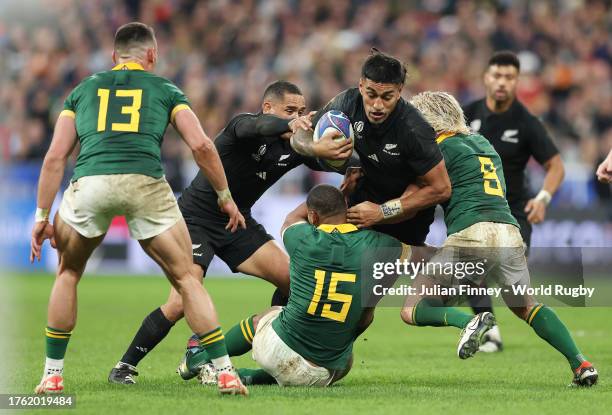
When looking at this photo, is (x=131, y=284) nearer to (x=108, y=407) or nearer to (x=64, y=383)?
(x=64, y=383)

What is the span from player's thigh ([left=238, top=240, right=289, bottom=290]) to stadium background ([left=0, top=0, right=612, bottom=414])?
93 centimetres

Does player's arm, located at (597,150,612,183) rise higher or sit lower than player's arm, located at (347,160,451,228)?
higher

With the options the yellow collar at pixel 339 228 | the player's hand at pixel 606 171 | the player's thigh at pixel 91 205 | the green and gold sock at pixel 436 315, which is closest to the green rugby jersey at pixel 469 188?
the green and gold sock at pixel 436 315

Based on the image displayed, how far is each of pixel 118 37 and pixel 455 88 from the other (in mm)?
13778

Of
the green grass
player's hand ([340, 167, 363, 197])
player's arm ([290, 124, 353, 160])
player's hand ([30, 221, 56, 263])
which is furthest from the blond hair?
player's hand ([30, 221, 56, 263])

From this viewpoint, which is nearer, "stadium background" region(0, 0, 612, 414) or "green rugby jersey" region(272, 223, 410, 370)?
"green rugby jersey" region(272, 223, 410, 370)

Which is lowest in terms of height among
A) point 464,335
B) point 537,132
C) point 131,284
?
point 131,284

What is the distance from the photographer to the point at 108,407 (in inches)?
262

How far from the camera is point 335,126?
746 cm

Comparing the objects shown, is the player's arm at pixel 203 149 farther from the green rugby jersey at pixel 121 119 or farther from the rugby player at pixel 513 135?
the rugby player at pixel 513 135

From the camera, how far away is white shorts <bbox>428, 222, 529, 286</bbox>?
8.03m

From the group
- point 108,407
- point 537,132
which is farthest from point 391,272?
point 537,132

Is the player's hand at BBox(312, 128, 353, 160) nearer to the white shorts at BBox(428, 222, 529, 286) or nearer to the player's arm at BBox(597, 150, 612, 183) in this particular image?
the white shorts at BBox(428, 222, 529, 286)

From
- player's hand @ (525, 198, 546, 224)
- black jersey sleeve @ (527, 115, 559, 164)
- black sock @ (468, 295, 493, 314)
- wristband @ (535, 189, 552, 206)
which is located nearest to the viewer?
black sock @ (468, 295, 493, 314)
